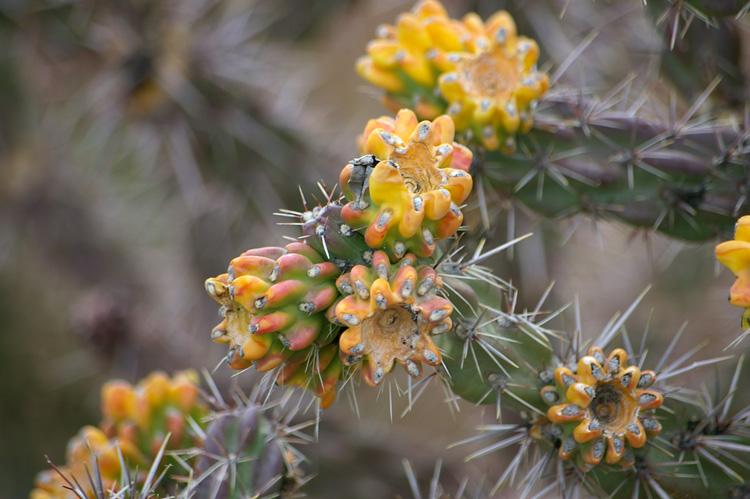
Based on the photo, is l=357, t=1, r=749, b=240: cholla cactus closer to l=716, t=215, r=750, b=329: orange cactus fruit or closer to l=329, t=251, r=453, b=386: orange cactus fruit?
l=716, t=215, r=750, b=329: orange cactus fruit

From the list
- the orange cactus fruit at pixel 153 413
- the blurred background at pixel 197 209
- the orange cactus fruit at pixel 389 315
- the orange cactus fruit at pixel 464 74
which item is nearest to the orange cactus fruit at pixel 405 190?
the orange cactus fruit at pixel 389 315

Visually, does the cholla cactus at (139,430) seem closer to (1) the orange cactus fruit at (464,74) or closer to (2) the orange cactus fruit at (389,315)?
(2) the orange cactus fruit at (389,315)

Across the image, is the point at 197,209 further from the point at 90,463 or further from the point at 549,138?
the point at 549,138

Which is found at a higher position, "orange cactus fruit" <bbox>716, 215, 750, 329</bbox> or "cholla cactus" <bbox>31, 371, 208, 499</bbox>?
"orange cactus fruit" <bbox>716, 215, 750, 329</bbox>

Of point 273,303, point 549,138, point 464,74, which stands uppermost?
point 464,74

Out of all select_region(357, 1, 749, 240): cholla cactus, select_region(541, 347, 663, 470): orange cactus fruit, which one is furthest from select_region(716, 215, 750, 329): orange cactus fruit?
select_region(357, 1, 749, 240): cholla cactus

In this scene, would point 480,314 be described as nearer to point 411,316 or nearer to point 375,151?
point 411,316

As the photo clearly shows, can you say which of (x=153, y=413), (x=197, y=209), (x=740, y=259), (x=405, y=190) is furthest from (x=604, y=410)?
(x=197, y=209)
